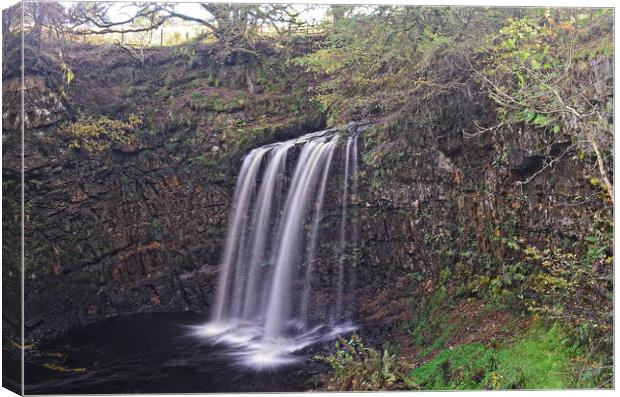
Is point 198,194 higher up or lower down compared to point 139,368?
higher up

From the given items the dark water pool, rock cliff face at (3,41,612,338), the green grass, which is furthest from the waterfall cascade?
the green grass

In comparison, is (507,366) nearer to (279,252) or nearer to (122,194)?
(279,252)

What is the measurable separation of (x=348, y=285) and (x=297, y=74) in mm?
2234

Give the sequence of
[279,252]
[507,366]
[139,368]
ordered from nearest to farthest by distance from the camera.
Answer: [507,366]
[139,368]
[279,252]

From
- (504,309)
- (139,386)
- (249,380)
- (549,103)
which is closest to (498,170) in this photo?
(549,103)

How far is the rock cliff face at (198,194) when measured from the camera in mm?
6227

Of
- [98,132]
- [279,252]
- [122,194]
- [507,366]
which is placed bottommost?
[507,366]

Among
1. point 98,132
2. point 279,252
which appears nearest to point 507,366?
point 279,252

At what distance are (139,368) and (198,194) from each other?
6.03 feet

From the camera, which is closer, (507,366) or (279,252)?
(507,366)

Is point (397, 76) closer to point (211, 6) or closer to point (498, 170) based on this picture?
point (498, 170)

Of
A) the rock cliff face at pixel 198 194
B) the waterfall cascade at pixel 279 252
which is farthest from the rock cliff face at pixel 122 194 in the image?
the waterfall cascade at pixel 279 252

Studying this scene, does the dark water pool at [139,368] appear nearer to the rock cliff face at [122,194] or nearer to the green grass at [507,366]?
the rock cliff face at [122,194]

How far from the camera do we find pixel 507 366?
6.06 m
